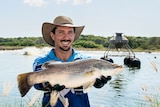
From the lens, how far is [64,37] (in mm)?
4645

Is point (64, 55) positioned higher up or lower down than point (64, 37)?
lower down

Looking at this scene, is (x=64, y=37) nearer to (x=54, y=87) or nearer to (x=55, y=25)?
(x=55, y=25)

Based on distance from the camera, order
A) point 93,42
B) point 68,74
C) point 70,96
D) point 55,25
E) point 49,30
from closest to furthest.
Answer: point 68,74
point 70,96
point 55,25
point 49,30
point 93,42

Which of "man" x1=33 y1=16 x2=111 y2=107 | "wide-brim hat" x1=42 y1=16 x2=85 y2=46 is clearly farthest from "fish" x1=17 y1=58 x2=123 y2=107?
"wide-brim hat" x1=42 y1=16 x2=85 y2=46

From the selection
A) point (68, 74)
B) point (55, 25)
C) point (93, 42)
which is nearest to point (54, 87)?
point (68, 74)

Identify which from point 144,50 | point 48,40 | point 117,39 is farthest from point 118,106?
point 144,50

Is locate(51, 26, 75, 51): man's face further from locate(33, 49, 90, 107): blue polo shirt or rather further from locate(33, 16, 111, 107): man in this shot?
locate(33, 49, 90, 107): blue polo shirt

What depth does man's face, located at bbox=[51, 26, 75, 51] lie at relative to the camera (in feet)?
15.2

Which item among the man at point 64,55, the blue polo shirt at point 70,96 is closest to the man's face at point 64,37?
the man at point 64,55

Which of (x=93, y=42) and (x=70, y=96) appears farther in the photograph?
(x=93, y=42)

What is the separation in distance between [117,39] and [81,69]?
1592 inches

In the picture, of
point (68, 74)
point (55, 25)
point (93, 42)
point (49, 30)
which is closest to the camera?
point (68, 74)

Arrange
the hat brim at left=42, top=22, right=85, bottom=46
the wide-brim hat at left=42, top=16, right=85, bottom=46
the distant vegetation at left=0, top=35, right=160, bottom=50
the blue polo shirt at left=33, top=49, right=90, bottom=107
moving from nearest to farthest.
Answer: the blue polo shirt at left=33, top=49, right=90, bottom=107 → the wide-brim hat at left=42, top=16, right=85, bottom=46 → the hat brim at left=42, top=22, right=85, bottom=46 → the distant vegetation at left=0, top=35, right=160, bottom=50

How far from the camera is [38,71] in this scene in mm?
4195
